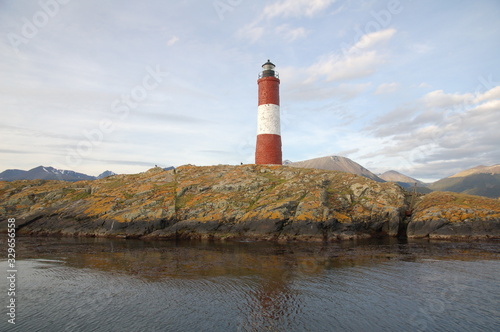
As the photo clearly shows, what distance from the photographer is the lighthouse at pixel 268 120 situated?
57.5 m

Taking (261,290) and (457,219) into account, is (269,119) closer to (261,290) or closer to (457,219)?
(457,219)

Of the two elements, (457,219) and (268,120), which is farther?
(268,120)

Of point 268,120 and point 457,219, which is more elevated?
point 268,120

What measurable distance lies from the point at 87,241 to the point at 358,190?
4020cm

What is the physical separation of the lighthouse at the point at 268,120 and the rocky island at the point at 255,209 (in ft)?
11.4

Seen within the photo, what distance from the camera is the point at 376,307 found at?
50.0 feet

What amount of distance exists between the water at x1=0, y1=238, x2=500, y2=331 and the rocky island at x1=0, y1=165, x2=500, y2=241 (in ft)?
28.9

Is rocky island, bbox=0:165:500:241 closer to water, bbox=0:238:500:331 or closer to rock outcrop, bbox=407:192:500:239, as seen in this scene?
rock outcrop, bbox=407:192:500:239

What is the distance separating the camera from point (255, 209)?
140 feet

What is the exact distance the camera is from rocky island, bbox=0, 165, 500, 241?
38.8 meters

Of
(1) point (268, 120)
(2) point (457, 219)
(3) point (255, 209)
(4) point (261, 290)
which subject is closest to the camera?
(4) point (261, 290)

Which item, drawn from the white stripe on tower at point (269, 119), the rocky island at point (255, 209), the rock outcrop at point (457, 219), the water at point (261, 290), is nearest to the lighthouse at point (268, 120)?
the white stripe on tower at point (269, 119)

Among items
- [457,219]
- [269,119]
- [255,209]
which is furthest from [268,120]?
[457,219]

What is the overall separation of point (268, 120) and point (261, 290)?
141 feet
